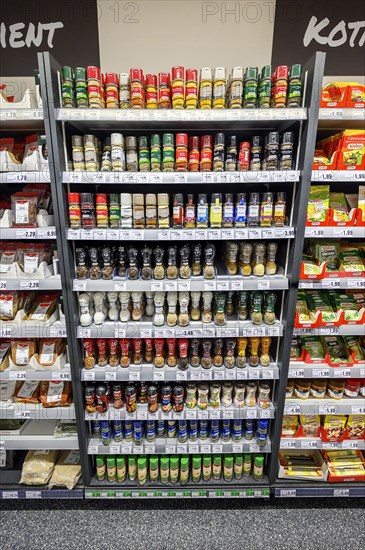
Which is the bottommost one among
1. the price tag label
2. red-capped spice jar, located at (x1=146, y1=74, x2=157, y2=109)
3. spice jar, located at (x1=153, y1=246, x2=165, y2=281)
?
the price tag label

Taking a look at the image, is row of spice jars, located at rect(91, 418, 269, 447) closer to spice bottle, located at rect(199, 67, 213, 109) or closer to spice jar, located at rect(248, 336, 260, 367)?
spice jar, located at rect(248, 336, 260, 367)

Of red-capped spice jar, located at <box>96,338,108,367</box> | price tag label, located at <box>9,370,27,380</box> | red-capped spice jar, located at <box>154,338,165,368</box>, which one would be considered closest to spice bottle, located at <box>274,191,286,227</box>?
red-capped spice jar, located at <box>154,338,165,368</box>

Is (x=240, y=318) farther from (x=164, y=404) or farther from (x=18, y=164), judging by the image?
(x=18, y=164)

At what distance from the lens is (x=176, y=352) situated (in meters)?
2.01

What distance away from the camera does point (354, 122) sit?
1879 millimetres

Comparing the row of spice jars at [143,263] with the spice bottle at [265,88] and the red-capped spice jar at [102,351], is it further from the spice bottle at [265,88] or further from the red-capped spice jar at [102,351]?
the spice bottle at [265,88]

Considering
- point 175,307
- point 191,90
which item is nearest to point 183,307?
point 175,307

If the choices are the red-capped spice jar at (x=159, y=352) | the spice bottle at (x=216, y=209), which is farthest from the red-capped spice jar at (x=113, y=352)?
the spice bottle at (x=216, y=209)

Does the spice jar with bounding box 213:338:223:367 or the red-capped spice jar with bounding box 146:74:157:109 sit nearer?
the red-capped spice jar with bounding box 146:74:157:109

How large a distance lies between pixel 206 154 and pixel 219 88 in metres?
0.31

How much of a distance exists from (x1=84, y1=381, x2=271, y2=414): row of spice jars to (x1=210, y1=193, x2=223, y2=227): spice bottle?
102 cm

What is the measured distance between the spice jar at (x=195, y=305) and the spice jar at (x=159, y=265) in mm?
213

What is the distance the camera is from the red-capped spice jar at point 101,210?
5.56ft

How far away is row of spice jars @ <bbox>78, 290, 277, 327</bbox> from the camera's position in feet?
6.08
